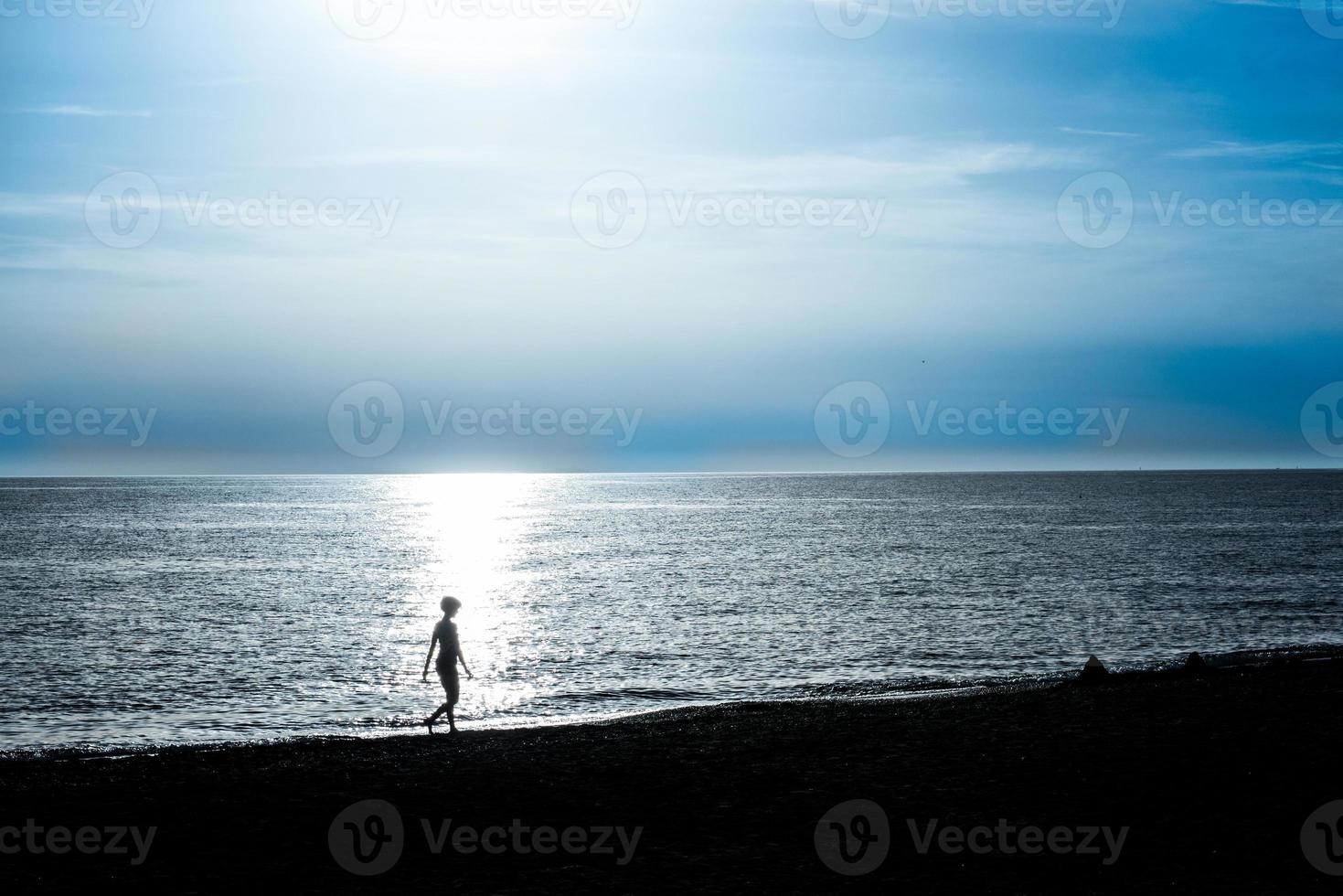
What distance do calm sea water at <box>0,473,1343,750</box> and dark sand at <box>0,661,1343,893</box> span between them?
24.5 feet

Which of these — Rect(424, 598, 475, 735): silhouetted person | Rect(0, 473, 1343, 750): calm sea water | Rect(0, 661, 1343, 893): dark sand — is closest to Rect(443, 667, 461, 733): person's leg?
Rect(424, 598, 475, 735): silhouetted person

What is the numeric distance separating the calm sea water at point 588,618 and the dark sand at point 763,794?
7456mm

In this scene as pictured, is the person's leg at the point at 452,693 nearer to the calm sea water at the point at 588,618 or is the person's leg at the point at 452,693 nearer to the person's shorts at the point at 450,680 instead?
the person's shorts at the point at 450,680

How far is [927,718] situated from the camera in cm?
1952

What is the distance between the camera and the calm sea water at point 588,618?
92.5 feet

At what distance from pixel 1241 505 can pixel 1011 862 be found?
580 ft

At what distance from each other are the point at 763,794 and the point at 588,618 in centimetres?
3279

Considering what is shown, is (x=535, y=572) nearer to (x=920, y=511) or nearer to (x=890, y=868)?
(x=890, y=868)

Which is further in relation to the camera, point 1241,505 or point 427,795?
point 1241,505

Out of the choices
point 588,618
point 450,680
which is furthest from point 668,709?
point 588,618

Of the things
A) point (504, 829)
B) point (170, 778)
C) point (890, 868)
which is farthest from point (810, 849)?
point (170, 778)

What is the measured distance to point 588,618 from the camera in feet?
152

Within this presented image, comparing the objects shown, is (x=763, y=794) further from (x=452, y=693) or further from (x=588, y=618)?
(x=588, y=618)

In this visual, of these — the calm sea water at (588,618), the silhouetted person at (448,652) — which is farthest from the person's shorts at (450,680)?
the calm sea water at (588,618)
